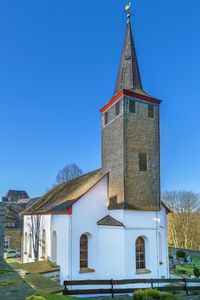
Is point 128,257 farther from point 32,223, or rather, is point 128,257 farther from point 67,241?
point 32,223

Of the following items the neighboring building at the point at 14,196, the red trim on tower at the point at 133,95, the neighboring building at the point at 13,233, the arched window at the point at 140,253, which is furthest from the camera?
the neighboring building at the point at 14,196

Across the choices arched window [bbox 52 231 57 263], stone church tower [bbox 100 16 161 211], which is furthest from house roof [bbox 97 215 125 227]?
arched window [bbox 52 231 57 263]

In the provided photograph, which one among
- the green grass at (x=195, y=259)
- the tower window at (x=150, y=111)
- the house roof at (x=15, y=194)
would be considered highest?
the tower window at (x=150, y=111)

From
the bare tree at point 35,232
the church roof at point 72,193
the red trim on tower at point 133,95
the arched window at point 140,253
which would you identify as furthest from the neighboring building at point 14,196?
the arched window at point 140,253

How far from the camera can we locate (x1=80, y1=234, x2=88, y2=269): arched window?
1442 centimetres

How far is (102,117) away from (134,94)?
12.0 ft

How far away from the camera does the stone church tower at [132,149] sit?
15.2 m

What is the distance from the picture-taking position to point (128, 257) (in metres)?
14.1

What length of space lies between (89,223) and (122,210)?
86.6 inches

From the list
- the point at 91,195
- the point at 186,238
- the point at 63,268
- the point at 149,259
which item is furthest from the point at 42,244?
the point at 186,238

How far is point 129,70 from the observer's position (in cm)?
1816

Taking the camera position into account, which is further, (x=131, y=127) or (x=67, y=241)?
(x=131, y=127)

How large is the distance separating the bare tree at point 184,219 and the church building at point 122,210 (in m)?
25.8

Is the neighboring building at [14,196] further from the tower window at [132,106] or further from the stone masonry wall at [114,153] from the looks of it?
the tower window at [132,106]
